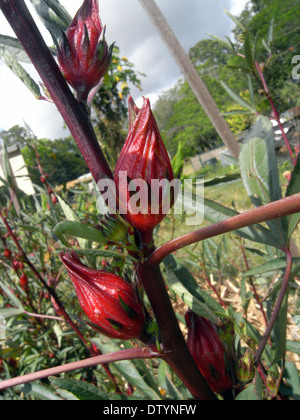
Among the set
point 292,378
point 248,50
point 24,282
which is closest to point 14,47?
point 248,50

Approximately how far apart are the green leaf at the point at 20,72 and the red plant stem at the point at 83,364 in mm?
257

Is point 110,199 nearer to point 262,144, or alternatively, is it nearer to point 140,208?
point 140,208

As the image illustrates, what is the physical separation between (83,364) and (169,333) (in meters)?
0.09

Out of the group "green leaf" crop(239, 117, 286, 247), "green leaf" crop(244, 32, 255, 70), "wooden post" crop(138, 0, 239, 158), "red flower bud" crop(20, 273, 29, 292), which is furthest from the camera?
"wooden post" crop(138, 0, 239, 158)

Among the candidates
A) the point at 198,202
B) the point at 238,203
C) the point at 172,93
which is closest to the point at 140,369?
the point at 198,202

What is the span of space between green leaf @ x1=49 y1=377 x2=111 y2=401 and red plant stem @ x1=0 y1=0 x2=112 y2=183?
8.6 inches

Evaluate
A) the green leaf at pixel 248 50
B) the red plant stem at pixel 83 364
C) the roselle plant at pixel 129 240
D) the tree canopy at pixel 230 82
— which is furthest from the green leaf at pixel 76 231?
the tree canopy at pixel 230 82

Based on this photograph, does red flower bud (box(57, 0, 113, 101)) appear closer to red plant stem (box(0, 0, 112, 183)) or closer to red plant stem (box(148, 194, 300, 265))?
red plant stem (box(0, 0, 112, 183))

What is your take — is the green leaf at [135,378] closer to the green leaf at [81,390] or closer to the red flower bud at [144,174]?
the green leaf at [81,390]

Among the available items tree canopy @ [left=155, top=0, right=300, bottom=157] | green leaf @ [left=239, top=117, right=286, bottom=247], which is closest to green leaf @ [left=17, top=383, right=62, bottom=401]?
green leaf @ [left=239, top=117, right=286, bottom=247]

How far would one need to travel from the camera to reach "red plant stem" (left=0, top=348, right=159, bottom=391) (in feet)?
0.88

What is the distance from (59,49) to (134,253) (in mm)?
203

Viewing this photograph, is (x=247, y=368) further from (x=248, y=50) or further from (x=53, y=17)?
(x=248, y=50)

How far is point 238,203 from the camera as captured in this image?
3205 millimetres
